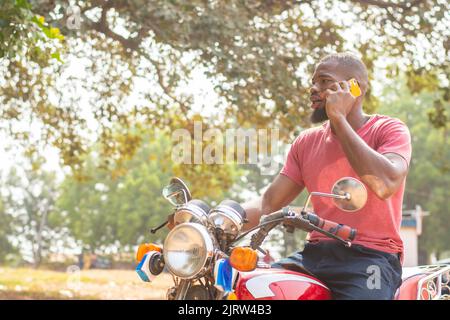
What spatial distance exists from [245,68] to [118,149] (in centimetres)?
702

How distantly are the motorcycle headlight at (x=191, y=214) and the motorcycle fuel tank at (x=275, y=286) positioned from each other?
10.2 inches

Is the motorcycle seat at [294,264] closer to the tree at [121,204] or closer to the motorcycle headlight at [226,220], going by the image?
the motorcycle headlight at [226,220]

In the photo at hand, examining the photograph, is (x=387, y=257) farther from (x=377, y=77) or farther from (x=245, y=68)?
(x=377, y=77)

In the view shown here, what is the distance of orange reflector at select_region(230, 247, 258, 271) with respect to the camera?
2180 millimetres

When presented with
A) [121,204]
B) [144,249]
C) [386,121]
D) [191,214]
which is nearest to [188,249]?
[191,214]

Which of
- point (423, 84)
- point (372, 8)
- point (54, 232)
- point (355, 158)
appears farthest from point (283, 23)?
point (54, 232)

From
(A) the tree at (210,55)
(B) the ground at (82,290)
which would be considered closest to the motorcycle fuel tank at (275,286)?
(A) the tree at (210,55)

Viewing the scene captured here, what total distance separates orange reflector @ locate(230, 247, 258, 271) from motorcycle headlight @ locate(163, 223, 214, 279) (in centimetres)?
10

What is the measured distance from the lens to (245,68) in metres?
9.88

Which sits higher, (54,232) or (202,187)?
(202,187)

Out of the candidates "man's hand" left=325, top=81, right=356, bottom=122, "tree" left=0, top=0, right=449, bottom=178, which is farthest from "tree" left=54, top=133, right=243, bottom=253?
"man's hand" left=325, top=81, right=356, bottom=122

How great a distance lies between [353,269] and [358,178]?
0.36 meters

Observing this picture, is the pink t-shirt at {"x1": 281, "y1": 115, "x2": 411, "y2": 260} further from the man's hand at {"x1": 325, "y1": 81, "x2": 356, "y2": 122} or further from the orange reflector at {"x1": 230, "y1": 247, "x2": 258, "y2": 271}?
the orange reflector at {"x1": 230, "y1": 247, "x2": 258, "y2": 271}
